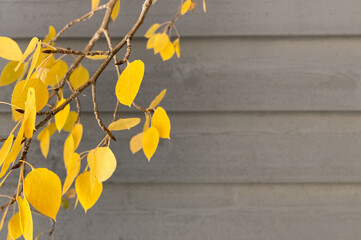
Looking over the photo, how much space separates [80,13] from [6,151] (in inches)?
Result: 24.0

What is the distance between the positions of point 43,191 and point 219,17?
670mm

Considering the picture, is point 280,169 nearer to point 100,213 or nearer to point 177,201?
point 177,201

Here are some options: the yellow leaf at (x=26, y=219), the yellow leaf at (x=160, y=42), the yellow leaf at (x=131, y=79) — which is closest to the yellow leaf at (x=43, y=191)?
the yellow leaf at (x=26, y=219)

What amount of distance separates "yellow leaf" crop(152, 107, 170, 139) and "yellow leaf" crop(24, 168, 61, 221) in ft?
0.67

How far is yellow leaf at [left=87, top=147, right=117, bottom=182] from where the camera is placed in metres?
0.60

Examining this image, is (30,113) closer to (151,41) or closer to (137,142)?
(137,142)

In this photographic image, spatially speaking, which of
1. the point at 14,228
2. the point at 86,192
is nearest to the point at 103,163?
the point at 86,192

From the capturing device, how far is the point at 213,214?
1101 millimetres

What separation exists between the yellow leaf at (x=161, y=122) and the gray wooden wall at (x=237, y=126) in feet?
1.21

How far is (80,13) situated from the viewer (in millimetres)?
1060

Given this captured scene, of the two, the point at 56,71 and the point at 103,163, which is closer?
the point at 103,163

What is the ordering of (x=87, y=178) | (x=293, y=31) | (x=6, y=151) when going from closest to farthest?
(x=6, y=151) < (x=87, y=178) < (x=293, y=31)

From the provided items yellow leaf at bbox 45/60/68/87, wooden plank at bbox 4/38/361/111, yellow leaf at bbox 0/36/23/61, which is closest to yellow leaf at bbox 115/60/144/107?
yellow leaf at bbox 0/36/23/61

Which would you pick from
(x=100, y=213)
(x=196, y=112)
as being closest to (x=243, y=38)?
(x=196, y=112)
